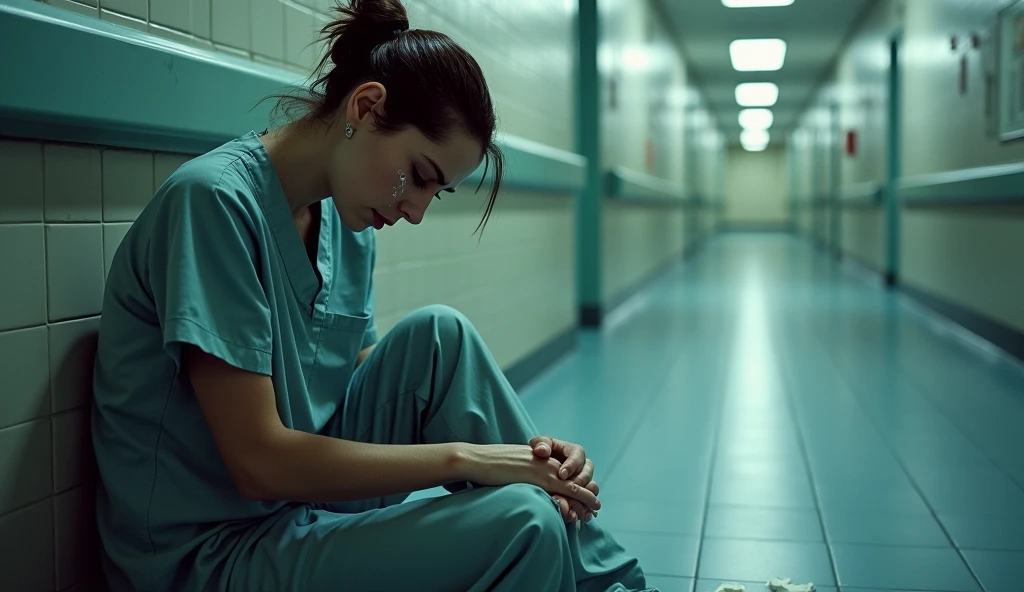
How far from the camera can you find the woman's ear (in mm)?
1307

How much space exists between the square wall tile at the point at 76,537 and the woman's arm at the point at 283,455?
297 mm

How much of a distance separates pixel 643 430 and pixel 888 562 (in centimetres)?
129

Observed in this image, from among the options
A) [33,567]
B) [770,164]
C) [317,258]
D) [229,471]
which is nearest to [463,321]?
[317,258]

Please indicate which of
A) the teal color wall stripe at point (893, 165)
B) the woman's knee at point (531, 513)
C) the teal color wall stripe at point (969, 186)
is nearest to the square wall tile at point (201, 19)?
the woman's knee at point (531, 513)

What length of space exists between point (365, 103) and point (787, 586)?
119 cm

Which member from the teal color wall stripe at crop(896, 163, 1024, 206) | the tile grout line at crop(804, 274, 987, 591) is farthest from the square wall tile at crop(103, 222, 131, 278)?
the teal color wall stripe at crop(896, 163, 1024, 206)

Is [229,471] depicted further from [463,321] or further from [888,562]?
[888,562]

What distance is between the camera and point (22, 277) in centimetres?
128

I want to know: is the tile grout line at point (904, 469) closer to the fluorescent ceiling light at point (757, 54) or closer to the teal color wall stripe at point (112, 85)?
the teal color wall stripe at point (112, 85)

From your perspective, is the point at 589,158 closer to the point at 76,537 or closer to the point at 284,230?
the point at 284,230

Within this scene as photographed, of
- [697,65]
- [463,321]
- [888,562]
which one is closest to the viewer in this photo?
[463,321]

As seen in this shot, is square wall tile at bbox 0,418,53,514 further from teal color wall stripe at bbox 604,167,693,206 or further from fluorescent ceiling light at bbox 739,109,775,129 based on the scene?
fluorescent ceiling light at bbox 739,109,775,129

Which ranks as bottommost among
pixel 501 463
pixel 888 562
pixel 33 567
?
pixel 888 562

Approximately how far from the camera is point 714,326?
19.7 feet
